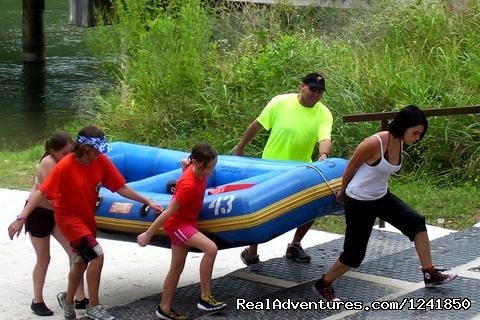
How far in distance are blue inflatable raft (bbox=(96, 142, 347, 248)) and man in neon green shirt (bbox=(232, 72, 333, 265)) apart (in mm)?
190

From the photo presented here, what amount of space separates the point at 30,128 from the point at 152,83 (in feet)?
21.0

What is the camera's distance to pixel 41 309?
6383mm

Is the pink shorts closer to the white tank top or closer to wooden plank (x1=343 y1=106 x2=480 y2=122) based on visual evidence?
the white tank top

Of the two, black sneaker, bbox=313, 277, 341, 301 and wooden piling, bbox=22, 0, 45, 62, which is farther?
wooden piling, bbox=22, 0, 45, 62

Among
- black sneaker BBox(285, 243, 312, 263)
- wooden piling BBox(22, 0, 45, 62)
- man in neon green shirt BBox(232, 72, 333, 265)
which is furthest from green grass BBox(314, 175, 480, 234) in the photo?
wooden piling BBox(22, 0, 45, 62)

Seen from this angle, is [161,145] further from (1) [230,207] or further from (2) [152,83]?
(1) [230,207]

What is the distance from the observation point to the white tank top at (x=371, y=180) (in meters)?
5.82

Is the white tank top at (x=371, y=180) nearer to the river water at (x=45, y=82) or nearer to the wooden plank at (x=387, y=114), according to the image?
the wooden plank at (x=387, y=114)

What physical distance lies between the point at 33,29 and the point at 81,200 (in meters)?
21.6

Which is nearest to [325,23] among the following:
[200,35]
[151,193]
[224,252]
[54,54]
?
[200,35]

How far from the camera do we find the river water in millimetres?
18516

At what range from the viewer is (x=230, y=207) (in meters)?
5.99

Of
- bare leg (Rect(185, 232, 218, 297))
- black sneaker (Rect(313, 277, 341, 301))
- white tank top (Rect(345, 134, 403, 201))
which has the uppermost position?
white tank top (Rect(345, 134, 403, 201))

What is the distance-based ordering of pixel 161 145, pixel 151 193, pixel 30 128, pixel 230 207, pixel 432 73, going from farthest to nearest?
pixel 30 128
pixel 161 145
pixel 432 73
pixel 151 193
pixel 230 207
